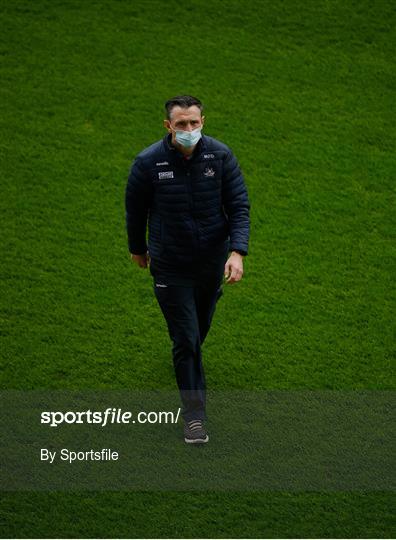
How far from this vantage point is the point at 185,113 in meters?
4.33

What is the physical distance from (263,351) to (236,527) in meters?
1.46

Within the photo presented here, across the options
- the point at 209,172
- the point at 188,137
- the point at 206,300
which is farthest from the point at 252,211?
the point at 188,137

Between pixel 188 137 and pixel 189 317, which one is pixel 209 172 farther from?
pixel 189 317

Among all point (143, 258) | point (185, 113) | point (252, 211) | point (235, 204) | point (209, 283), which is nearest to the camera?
point (185, 113)

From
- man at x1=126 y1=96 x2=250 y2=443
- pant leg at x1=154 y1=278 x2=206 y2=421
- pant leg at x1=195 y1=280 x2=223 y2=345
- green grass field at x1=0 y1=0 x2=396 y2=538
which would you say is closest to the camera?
green grass field at x1=0 y1=0 x2=396 y2=538

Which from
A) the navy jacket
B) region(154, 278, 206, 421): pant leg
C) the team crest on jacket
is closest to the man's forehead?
the navy jacket

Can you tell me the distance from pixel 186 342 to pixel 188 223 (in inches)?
24.0

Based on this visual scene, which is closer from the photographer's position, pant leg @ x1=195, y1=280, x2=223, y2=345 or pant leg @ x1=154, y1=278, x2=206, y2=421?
pant leg @ x1=154, y1=278, x2=206, y2=421

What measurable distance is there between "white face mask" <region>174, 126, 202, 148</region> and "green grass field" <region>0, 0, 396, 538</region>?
1508 millimetres

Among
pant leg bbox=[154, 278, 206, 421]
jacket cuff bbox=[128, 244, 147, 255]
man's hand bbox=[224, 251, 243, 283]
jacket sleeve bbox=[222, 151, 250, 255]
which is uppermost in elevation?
jacket sleeve bbox=[222, 151, 250, 255]

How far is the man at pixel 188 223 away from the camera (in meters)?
4.45

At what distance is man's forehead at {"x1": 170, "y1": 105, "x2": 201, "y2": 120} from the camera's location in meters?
4.33

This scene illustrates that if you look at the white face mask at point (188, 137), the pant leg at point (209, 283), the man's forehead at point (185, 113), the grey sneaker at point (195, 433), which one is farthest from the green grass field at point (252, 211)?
the man's forehead at point (185, 113)

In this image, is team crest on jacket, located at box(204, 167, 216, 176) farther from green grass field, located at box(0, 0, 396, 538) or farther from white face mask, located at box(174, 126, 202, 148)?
green grass field, located at box(0, 0, 396, 538)
